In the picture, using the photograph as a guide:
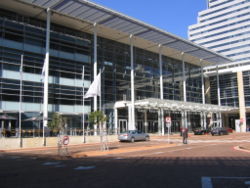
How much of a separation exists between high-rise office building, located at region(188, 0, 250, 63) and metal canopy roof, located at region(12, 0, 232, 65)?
69648 mm

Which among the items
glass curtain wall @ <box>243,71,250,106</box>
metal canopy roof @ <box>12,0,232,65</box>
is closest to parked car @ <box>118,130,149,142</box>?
metal canopy roof @ <box>12,0,232,65</box>

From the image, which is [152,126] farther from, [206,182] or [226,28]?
[226,28]

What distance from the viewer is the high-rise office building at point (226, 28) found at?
385ft

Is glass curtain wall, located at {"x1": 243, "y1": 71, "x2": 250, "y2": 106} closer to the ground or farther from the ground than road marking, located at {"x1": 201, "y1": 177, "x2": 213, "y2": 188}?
farther from the ground

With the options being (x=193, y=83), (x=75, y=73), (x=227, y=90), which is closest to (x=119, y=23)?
(x=75, y=73)

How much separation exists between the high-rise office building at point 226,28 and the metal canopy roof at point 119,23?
69.6m

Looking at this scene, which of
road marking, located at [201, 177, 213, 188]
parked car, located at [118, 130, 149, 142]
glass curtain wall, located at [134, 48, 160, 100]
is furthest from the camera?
glass curtain wall, located at [134, 48, 160, 100]

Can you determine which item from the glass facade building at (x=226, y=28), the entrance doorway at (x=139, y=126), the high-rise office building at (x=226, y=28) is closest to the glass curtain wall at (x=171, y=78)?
the entrance doorway at (x=139, y=126)

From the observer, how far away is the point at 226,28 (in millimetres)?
125000

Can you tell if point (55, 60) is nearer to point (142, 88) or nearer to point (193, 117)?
point (142, 88)

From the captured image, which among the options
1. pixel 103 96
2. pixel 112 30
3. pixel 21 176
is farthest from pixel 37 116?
pixel 21 176

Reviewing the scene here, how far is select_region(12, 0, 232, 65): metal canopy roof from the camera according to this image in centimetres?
3406

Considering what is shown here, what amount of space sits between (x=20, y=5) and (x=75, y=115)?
14958 mm

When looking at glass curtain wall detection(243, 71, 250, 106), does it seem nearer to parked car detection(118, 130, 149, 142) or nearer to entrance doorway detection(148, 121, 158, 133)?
entrance doorway detection(148, 121, 158, 133)
